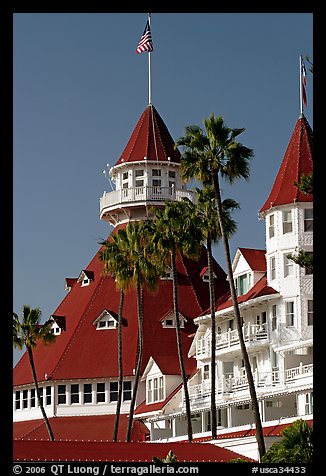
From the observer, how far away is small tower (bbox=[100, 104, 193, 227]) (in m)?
87.4

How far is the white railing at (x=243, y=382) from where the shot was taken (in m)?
58.3

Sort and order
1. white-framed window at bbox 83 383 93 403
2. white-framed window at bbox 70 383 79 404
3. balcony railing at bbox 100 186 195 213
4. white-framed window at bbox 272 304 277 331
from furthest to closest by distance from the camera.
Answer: balcony railing at bbox 100 186 195 213, white-framed window at bbox 70 383 79 404, white-framed window at bbox 83 383 93 403, white-framed window at bbox 272 304 277 331

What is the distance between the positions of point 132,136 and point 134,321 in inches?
697

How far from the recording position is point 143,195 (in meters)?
86.9

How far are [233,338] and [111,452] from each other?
22617 millimetres

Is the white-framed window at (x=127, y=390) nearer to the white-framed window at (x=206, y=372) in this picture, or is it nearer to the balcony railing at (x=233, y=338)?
the balcony railing at (x=233, y=338)

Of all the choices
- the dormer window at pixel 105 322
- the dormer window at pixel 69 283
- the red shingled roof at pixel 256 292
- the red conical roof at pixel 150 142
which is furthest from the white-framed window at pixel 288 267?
the dormer window at pixel 69 283

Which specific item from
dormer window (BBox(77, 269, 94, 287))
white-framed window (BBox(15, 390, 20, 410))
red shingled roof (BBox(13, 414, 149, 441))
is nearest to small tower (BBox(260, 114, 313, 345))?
red shingled roof (BBox(13, 414, 149, 441))

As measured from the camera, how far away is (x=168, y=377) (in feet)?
246

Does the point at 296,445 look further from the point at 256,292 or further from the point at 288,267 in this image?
the point at 256,292

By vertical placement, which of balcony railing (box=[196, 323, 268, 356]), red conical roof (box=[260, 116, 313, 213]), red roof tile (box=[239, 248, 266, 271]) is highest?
red conical roof (box=[260, 116, 313, 213])

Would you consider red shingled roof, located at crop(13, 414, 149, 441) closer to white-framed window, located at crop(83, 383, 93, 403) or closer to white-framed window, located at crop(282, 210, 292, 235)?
white-framed window, located at crop(83, 383, 93, 403)

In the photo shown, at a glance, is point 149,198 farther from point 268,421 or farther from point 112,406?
point 268,421
